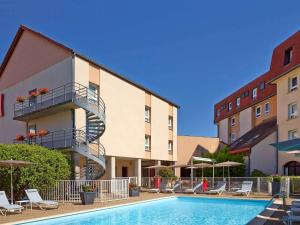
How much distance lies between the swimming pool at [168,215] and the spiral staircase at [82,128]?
461 centimetres

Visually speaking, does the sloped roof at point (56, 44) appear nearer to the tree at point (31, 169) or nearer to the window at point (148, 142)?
the window at point (148, 142)

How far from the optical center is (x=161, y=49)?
1094 inches

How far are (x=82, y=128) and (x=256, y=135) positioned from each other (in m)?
17.4

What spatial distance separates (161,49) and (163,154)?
473 inches

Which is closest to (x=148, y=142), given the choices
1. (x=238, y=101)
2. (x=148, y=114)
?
(x=148, y=114)

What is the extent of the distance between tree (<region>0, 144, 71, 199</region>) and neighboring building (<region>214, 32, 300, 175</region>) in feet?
48.7

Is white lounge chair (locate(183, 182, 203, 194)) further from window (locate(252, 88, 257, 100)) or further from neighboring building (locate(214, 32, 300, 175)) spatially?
window (locate(252, 88, 257, 100))

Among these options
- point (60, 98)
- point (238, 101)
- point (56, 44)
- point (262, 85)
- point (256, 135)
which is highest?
point (56, 44)

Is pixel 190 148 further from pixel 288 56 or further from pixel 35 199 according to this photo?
pixel 35 199

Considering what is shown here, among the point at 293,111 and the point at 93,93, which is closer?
the point at 93,93

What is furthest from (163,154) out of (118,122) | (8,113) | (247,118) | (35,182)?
(35,182)

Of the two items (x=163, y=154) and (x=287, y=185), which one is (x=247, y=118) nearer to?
(x=163, y=154)

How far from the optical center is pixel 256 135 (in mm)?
34719

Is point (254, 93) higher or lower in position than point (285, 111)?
higher
